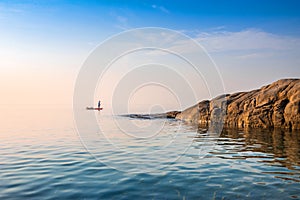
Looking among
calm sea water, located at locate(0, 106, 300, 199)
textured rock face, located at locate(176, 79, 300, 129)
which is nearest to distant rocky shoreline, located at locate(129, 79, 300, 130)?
textured rock face, located at locate(176, 79, 300, 129)

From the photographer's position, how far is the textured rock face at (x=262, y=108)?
3112cm

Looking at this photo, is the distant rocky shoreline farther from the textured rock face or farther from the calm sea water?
the calm sea water

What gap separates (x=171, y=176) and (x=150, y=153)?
547 cm

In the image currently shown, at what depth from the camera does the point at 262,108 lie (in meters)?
34.5

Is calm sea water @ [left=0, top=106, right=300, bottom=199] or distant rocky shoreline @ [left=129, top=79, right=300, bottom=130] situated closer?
calm sea water @ [left=0, top=106, right=300, bottom=199]

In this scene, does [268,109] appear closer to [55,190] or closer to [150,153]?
[150,153]

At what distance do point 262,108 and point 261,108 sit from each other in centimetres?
13

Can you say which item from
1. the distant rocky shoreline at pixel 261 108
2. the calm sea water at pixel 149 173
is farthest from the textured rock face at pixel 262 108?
the calm sea water at pixel 149 173

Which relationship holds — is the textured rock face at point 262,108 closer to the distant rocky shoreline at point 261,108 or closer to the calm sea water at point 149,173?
the distant rocky shoreline at point 261,108

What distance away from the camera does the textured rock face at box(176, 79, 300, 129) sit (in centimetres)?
3112

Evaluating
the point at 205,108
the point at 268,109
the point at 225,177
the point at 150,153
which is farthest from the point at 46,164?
the point at 205,108

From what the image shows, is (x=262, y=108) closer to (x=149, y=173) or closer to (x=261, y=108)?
(x=261, y=108)

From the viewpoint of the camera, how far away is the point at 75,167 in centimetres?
1288

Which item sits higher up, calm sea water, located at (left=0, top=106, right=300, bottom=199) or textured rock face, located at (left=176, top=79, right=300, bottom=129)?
textured rock face, located at (left=176, top=79, right=300, bottom=129)
